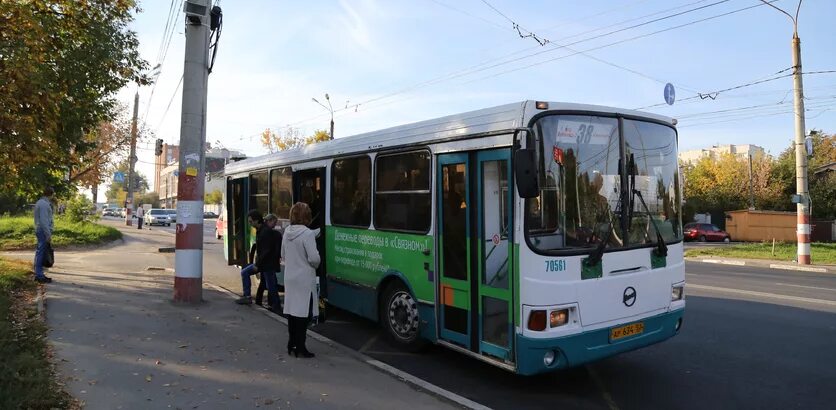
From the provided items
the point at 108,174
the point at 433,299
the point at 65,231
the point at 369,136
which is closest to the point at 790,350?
the point at 433,299

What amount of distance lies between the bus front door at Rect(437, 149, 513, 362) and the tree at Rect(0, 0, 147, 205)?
18.3 ft

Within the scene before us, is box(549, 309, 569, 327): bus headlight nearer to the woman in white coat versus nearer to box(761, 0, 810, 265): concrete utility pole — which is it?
the woman in white coat

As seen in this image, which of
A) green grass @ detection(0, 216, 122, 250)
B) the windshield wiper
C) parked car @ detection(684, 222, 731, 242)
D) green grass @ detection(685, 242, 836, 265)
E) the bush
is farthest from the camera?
parked car @ detection(684, 222, 731, 242)

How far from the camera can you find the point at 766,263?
21656 millimetres

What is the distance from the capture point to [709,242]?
38.8 meters

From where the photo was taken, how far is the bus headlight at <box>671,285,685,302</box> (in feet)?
19.4

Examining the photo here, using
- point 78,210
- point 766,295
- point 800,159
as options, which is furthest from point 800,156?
point 78,210

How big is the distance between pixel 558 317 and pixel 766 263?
68.5ft

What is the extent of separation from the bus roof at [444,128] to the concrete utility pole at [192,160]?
5.46 feet

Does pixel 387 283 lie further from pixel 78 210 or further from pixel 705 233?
pixel 705 233

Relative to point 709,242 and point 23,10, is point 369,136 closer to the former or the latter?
point 23,10

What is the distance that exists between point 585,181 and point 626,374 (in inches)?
93.2

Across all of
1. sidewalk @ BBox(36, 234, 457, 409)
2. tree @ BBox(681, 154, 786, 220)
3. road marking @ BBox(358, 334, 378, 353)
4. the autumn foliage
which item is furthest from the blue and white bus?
tree @ BBox(681, 154, 786, 220)

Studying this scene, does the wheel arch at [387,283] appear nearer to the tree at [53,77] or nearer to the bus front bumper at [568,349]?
the bus front bumper at [568,349]
